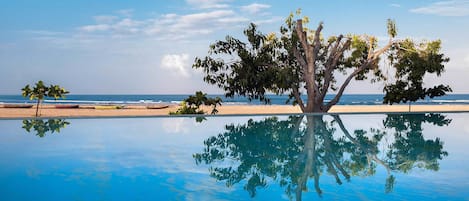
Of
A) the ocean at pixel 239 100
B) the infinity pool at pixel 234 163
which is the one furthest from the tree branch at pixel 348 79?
the ocean at pixel 239 100

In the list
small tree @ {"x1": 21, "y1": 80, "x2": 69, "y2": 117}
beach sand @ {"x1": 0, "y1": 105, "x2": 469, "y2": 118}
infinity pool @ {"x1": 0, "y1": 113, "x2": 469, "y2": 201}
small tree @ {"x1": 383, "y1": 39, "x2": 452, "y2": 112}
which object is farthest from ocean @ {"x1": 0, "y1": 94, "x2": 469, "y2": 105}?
infinity pool @ {"x1": 0, "y1": 113, "x2": 469, "y2": 201}

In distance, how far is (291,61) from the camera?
21172 millimetres

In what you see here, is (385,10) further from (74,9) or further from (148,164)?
(148,164)

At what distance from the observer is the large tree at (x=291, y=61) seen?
2031 centimetres

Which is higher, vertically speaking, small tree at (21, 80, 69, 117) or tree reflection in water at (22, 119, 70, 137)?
small tree at (21, 80, 69, 117)

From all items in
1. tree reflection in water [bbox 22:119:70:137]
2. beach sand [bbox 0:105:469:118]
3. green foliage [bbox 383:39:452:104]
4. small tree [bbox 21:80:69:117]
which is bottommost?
beach sand [bbox 0:105:469:118]

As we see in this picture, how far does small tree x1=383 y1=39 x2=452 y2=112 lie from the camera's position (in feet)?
68.6

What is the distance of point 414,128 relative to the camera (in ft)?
46.1

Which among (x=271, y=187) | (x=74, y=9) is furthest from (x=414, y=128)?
(x=74, y=9)

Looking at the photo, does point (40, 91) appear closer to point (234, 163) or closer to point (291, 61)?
point (291, 61)

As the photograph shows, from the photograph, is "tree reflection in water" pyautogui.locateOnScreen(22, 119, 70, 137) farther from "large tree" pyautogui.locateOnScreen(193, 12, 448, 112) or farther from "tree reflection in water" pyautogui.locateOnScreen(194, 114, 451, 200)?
"large tree" pyautogui.locateOnScreen(193, 12, 448, 112)

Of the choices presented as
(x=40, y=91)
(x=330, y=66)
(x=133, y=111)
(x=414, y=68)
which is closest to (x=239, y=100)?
(x=133, y=111)

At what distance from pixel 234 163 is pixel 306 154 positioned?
5.00 feet

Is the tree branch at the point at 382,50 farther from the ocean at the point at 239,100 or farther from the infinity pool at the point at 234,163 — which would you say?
the ocean at the point at 239,100
